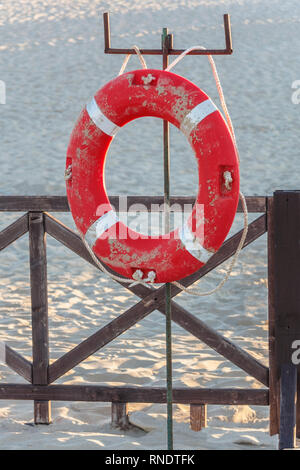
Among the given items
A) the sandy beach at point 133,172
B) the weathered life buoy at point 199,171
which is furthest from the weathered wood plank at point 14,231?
the sandy beach at point 133,172

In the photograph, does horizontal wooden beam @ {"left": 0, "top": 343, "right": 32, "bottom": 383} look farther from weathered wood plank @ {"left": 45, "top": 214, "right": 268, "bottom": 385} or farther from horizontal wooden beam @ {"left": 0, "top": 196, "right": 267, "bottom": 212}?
horizontal wooden beam @ {"left": 0, "top": 196, "right": 267, "bottom": 212}

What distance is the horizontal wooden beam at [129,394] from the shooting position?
11.1 feet

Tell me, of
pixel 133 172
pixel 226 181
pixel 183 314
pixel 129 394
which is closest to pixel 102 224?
pixel 226 181

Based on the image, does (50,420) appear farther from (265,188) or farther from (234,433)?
(265,188)

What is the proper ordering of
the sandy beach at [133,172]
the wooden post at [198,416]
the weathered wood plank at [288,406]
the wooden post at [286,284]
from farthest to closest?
the sandy beach at [133,172] < the wooden post at [198,416] < the wooden post at [286,284] < the weathered wood plank at [288,406]

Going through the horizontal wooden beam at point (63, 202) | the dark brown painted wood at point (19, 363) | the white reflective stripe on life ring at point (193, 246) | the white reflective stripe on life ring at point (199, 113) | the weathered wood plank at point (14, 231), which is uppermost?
the white reflective stripe on life ring at point (199, 113)

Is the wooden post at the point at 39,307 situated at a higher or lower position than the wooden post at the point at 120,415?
higher

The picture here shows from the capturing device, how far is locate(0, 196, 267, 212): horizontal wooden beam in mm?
3242

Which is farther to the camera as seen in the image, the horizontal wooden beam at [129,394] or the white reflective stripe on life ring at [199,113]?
the horizontal wooden beam at [129,394]

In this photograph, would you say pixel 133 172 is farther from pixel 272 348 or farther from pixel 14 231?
pixel 272 348

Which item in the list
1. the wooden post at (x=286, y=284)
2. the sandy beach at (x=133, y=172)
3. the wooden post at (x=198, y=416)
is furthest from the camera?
the sandy beach at (x=133, y=172)

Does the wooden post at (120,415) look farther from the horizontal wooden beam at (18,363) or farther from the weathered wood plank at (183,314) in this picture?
the horizontal wooden beam at (18,363)

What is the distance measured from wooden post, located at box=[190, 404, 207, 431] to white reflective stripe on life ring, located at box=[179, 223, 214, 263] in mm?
923

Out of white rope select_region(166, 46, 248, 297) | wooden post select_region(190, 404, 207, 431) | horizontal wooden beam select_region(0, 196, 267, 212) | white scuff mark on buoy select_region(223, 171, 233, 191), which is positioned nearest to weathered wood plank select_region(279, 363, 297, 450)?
wooden post select_region(190, 404, 207, 431)
